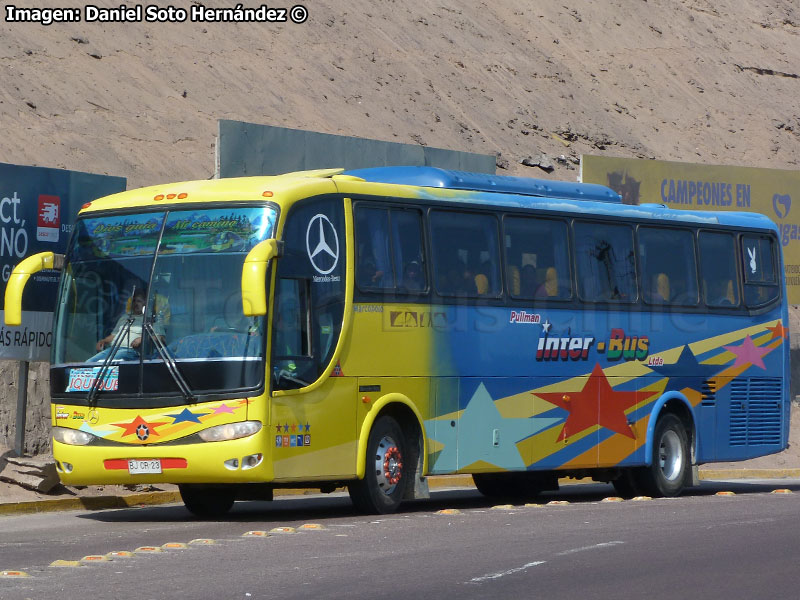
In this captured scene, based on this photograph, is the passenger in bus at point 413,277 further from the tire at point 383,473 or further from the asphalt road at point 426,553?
the asphalt road at point 426,553

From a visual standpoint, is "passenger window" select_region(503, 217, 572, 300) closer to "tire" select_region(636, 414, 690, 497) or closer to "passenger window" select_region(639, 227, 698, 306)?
"passenger window" select_region(639, 227, 698, 306)

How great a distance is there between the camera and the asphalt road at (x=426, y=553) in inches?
366

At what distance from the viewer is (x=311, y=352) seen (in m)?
14.2

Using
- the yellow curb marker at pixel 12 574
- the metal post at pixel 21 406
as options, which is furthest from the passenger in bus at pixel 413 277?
the yellow curb marker at pixel 12 574

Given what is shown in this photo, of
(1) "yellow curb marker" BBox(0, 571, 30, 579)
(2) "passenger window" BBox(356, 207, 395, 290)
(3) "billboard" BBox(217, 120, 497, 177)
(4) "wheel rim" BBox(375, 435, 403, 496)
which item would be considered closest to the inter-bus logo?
(2) "passenger window" BBox(356, 207, 395, 290)

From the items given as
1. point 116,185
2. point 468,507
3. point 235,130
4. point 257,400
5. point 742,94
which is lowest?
point 468,507

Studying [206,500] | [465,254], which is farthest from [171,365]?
[465,254]

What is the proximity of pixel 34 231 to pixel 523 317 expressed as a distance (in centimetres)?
579

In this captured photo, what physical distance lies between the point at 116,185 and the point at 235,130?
5.31m

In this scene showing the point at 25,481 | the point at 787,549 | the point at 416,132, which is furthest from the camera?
the point at 416,132

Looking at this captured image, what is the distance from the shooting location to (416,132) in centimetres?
3694

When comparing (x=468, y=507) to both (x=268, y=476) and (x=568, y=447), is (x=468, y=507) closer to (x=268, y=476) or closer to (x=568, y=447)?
(x=568, y=447)

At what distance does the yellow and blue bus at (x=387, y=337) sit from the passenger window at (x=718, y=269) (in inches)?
1.3

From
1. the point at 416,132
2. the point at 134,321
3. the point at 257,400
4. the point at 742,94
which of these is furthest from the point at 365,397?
the point at 742,94
